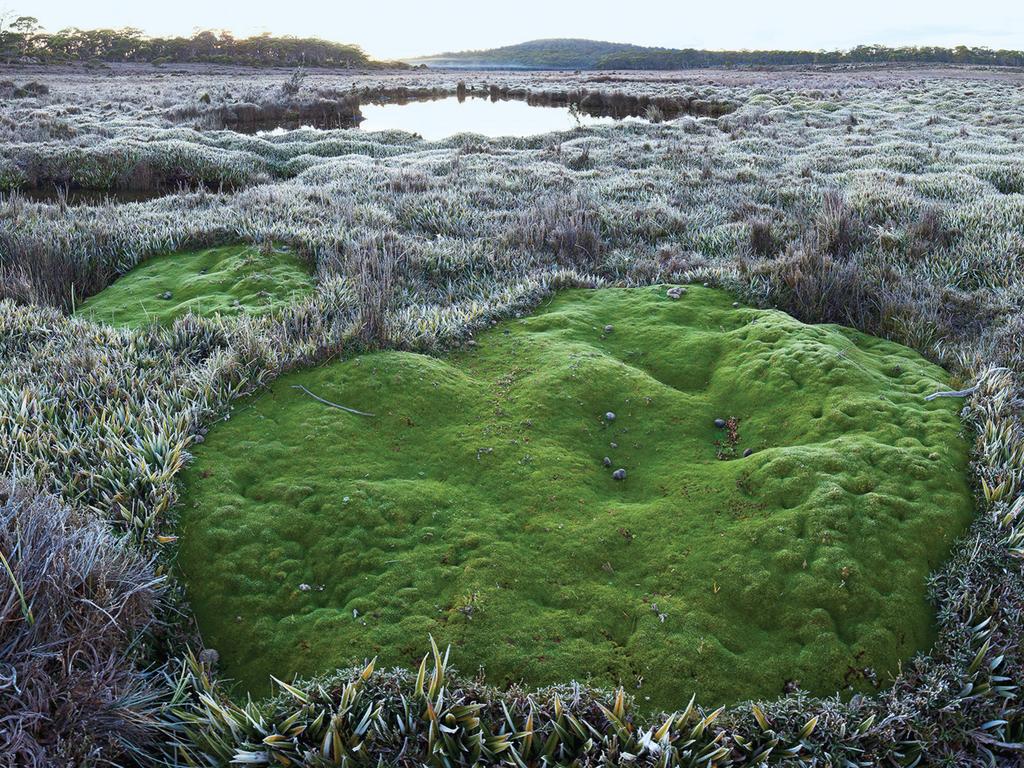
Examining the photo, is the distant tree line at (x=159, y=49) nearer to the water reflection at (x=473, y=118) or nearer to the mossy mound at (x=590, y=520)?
the water reflection at (x=473, y=118)

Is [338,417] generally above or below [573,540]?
above

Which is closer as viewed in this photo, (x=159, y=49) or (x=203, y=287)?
(x=203, y=287)

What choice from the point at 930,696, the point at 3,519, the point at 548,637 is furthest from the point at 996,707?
the point at 3,519

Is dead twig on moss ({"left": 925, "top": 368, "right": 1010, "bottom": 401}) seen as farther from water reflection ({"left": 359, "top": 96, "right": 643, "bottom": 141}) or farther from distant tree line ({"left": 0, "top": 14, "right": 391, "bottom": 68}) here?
distant tree line ({"left": 0, "top": 14, "right": 391, "bottom": 68})

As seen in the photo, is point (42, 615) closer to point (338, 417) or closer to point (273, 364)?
point (338, 417)

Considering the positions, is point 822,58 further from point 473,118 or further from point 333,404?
point 333,404

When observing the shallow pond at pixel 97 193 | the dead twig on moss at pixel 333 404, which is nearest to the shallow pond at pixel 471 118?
the shallow pond at pixel 97 193

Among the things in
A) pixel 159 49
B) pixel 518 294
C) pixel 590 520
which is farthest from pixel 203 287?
pixel 159 49

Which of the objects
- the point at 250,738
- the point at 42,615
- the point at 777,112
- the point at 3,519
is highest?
the point at 777,112
